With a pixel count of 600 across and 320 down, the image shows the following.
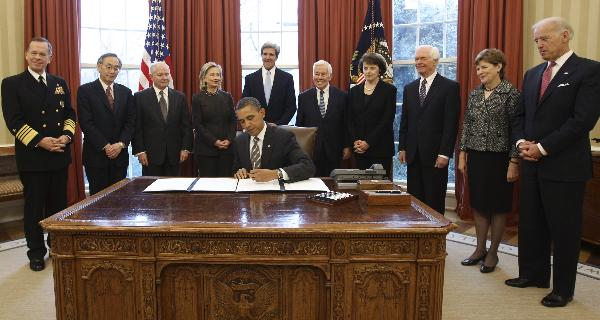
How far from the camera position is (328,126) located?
452cm

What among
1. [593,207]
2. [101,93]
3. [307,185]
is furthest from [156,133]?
[593,207]

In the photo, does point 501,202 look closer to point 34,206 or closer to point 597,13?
point 597,13

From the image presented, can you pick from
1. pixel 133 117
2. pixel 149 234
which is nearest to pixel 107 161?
pixel 133 117

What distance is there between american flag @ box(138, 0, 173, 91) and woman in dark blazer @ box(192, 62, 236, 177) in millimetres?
1125

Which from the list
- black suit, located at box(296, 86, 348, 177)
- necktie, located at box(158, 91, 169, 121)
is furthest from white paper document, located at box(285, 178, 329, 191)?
necktie, located at box(158, 91, 169, 121)

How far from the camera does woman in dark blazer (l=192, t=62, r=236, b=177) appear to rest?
4.38 meters

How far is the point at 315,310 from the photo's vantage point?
2.16 m

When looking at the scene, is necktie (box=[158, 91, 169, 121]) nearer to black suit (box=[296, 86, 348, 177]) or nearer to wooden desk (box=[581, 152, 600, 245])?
black suit (box=[296, 86, 348, 177])

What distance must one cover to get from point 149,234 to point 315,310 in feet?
2.45

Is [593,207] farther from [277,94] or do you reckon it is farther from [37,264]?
[37,264]

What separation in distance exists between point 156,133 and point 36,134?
94cm

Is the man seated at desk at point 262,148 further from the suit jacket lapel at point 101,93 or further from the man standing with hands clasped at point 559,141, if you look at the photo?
the suit jacket lapel at point 101,93

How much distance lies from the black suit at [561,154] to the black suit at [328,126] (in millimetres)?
1614

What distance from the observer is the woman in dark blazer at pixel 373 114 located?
428cm
